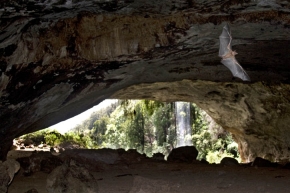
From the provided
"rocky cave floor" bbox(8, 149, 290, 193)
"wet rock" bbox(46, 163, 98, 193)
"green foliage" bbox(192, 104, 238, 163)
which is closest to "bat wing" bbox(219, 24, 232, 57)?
"rocky cave floor" bbox(8, 149, 290, 193)

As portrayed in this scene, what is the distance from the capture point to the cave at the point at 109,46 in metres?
4.35

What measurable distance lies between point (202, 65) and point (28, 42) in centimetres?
366

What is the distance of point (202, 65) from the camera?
7223 mm

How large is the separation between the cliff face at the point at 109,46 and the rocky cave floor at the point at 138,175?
72 cm

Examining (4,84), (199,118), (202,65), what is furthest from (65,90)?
(199,118)

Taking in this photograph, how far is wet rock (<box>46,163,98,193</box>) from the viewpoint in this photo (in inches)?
182

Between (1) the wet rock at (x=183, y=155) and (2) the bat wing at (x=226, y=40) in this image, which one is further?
(1) the wet rock at (x=183, y=155)

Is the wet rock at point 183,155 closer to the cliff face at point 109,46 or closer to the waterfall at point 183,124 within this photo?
the cliff face at point 109,46

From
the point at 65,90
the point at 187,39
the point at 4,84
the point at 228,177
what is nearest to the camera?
the point at 4,84

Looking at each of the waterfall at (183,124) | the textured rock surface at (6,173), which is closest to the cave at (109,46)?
the textured rock surface at (6,173)

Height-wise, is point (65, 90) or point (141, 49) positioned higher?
point (141, 49)

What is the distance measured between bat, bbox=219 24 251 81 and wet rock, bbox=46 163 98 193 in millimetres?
2330

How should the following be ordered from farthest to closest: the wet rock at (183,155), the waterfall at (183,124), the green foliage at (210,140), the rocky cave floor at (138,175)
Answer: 1. the waterfall at (183,124)
2. the green foliage at (210,140)
3. the wet rock at (183,155)
4. the rocky cave floor at (138,175)

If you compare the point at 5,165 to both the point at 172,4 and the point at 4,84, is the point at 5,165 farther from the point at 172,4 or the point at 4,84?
the point at 172,4
